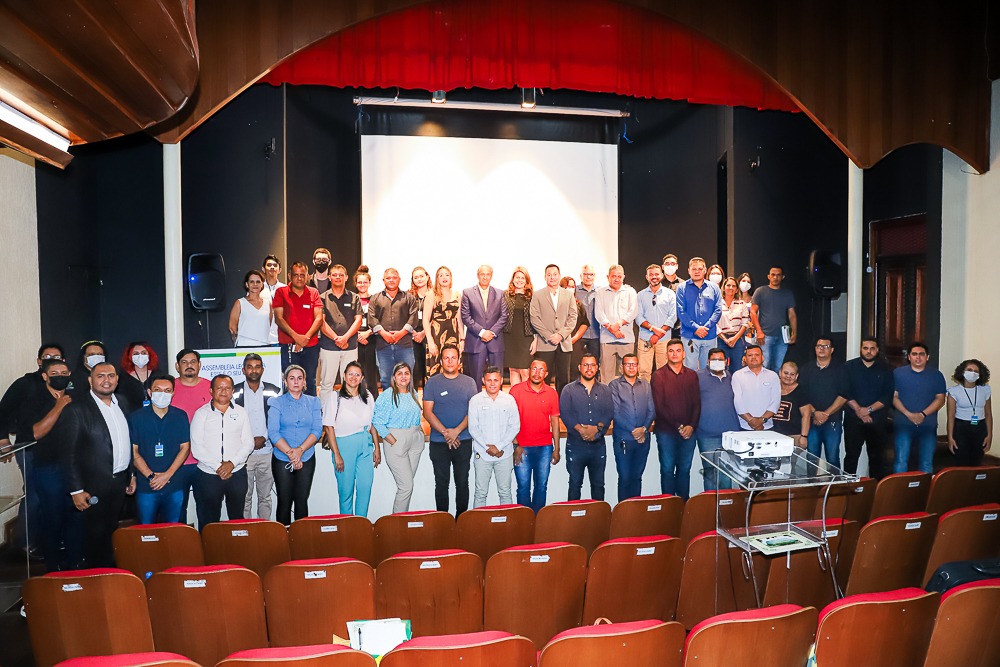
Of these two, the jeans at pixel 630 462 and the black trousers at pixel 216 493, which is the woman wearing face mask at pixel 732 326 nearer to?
the jeans at pixel 630 462

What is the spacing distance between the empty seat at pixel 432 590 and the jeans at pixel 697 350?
4803 mm

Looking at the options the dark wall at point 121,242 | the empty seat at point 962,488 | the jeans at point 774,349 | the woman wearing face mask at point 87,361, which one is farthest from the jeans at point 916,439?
the dark wall at point 121,242

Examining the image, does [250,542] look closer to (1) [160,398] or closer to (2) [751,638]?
(1) [160,398]

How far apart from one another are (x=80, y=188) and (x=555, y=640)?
691 centimetres

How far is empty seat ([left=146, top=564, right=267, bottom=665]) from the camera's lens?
3.15 m

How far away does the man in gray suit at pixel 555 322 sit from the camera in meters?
7.46

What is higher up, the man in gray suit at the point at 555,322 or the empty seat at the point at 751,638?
the man in gray suit at the point at 555,322

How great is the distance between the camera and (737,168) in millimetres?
8867

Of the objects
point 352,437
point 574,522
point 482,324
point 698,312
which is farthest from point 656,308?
point 574,522

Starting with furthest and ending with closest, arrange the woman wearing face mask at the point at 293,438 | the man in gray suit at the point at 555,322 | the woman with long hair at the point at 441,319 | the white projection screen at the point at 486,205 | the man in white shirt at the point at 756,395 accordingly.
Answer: the white projection screen at the point at 486,205
the woman with long hair at the point at 441,319
the man in gray suit at the point at 555,322
the man in white shirt at the point at 756,395
the woman wearing face mask at the point at 293,438

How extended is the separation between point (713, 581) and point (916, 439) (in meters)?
3.93

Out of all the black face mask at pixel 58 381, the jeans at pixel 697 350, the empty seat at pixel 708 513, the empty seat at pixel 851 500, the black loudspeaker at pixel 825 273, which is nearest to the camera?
the empty seat at pixel 708 513

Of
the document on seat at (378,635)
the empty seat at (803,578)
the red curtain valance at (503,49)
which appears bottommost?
the empty seat at (803,578)

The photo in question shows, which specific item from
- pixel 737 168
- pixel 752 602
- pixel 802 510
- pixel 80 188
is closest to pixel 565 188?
pixel 737 168
